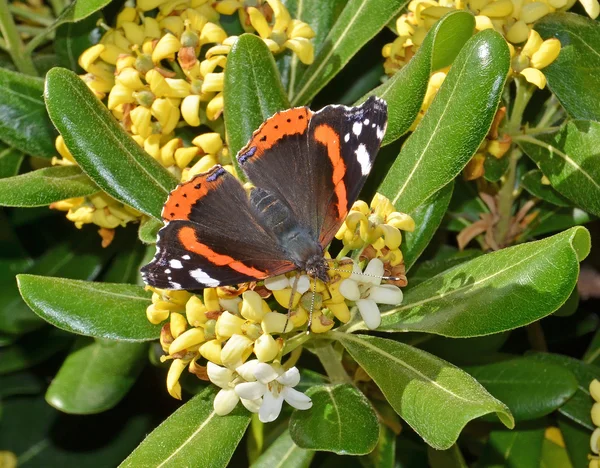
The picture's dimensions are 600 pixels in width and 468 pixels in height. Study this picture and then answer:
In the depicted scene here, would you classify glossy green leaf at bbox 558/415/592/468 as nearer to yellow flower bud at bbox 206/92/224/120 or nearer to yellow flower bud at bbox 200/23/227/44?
yellow flower bud at bbox 206/92/224/120

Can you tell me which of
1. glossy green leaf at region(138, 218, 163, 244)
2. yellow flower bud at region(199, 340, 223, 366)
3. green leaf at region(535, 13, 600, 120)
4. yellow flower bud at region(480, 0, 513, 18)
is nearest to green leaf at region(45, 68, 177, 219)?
glossy green leaf at region(138, 218, 163, 244)

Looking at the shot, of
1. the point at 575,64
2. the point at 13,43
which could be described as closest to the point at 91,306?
the point at 13,43

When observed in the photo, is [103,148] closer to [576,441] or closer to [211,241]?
[211,241]

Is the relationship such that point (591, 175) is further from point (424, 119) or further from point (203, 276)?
point (203, 276)

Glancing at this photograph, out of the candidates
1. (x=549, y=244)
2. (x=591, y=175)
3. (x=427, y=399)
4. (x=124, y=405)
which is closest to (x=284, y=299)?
(x=427, y=399)

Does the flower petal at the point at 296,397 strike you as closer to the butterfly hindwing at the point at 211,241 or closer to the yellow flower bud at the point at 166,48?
the butterfly hindwing at the point at 211,241
